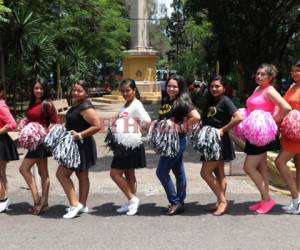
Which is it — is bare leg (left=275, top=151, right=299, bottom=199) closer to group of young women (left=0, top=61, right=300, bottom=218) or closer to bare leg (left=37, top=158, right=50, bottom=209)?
group of young women (left=0, top=61, right=300, bottom=218)

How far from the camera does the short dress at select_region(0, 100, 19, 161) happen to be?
21.1 feet

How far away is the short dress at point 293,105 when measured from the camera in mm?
6286

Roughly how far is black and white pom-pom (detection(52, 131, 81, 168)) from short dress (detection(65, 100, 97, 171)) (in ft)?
0.26

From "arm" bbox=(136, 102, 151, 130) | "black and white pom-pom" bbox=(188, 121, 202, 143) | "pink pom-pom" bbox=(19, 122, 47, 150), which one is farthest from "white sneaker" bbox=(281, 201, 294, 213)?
"pink pom-pom" bbox=(19, 122, 47, 150)

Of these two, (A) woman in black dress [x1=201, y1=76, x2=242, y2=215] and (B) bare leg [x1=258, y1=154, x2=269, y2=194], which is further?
(B) bare leg [x1=258, y1=154, x2=269, y2=194]

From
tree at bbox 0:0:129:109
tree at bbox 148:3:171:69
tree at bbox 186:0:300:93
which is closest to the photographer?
tree at bbox 186:0:300:93

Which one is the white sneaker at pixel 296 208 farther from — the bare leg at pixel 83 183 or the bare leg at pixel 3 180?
the bare leg at pixel 3 180

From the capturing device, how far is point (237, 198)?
7293mm

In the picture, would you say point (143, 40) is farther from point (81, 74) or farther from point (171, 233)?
point (171, 233)

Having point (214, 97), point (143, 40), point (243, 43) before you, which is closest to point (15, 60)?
point (243, 43)

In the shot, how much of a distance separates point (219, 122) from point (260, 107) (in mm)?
529

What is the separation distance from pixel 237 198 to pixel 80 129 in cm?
254

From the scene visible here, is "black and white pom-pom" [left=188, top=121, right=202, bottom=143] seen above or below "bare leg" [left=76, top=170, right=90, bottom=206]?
above

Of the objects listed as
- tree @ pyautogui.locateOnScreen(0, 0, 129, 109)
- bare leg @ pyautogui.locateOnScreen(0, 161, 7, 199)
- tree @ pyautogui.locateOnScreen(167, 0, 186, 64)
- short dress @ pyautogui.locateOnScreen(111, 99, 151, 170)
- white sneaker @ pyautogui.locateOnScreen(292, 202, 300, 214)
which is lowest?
white sneaker @ pyautogui.locateOnScreen(292, 202, 300, 214)
